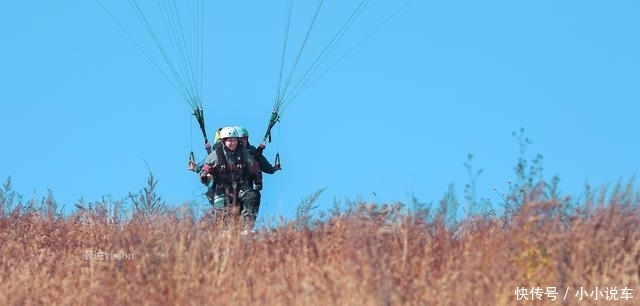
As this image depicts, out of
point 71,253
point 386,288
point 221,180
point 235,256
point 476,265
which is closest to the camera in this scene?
point 386,288

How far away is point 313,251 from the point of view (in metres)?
9.48

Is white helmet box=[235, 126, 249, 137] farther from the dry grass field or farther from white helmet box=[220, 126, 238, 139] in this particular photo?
the dry grass field

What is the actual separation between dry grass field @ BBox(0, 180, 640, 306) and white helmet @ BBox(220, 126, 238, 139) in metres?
6.04

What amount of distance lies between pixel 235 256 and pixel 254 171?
22.8ft

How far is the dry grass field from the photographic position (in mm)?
7652

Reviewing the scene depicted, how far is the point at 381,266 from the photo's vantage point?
765 centimetres

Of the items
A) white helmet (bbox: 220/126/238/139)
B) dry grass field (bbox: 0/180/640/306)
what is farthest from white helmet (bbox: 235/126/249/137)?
dry grass field (bbox: 0/180/640/306)

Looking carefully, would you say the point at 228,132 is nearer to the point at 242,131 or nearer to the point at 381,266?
the point at 242,131

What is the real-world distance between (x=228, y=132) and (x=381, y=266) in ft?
28.0

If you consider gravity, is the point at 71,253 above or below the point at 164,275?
above

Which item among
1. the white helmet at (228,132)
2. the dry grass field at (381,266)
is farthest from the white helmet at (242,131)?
the dry grass field at (381,266)

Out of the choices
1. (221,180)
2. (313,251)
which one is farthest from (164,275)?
(221,180)

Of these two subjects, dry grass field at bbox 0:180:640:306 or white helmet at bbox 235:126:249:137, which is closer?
dry grass field at bbox 0:180:640:306

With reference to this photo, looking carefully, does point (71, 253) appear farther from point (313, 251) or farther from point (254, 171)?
point (254, 171)
